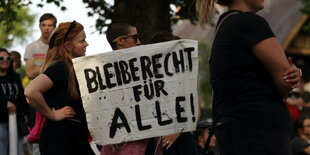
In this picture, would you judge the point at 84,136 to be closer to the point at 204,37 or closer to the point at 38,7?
the point at 38,7

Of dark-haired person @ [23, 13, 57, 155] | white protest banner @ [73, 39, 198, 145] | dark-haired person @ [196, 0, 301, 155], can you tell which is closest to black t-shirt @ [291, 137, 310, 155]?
dark-haired person @ [23, 13, 57, 155]

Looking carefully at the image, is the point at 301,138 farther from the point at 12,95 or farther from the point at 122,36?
the point at 122,36

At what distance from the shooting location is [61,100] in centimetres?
671

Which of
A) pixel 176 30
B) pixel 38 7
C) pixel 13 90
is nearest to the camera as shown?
pixel 13 90

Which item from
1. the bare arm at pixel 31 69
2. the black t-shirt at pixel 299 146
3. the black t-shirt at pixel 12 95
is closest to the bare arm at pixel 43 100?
the black t-shirt at pixel 12 95

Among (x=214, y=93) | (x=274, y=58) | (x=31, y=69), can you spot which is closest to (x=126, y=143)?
(x=214, y=93)

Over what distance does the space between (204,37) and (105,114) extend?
103 ft

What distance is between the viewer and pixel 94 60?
630 cm

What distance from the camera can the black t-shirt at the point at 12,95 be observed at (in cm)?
1025

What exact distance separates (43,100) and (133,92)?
0.81 metres

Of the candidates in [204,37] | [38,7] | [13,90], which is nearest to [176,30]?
[204,37]

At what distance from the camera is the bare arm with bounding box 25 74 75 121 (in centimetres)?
659

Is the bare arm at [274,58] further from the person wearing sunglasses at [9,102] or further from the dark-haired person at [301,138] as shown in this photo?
the dark-haired person at [301,138]

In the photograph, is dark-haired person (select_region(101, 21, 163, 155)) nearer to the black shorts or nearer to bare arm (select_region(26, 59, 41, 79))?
the black shorts
